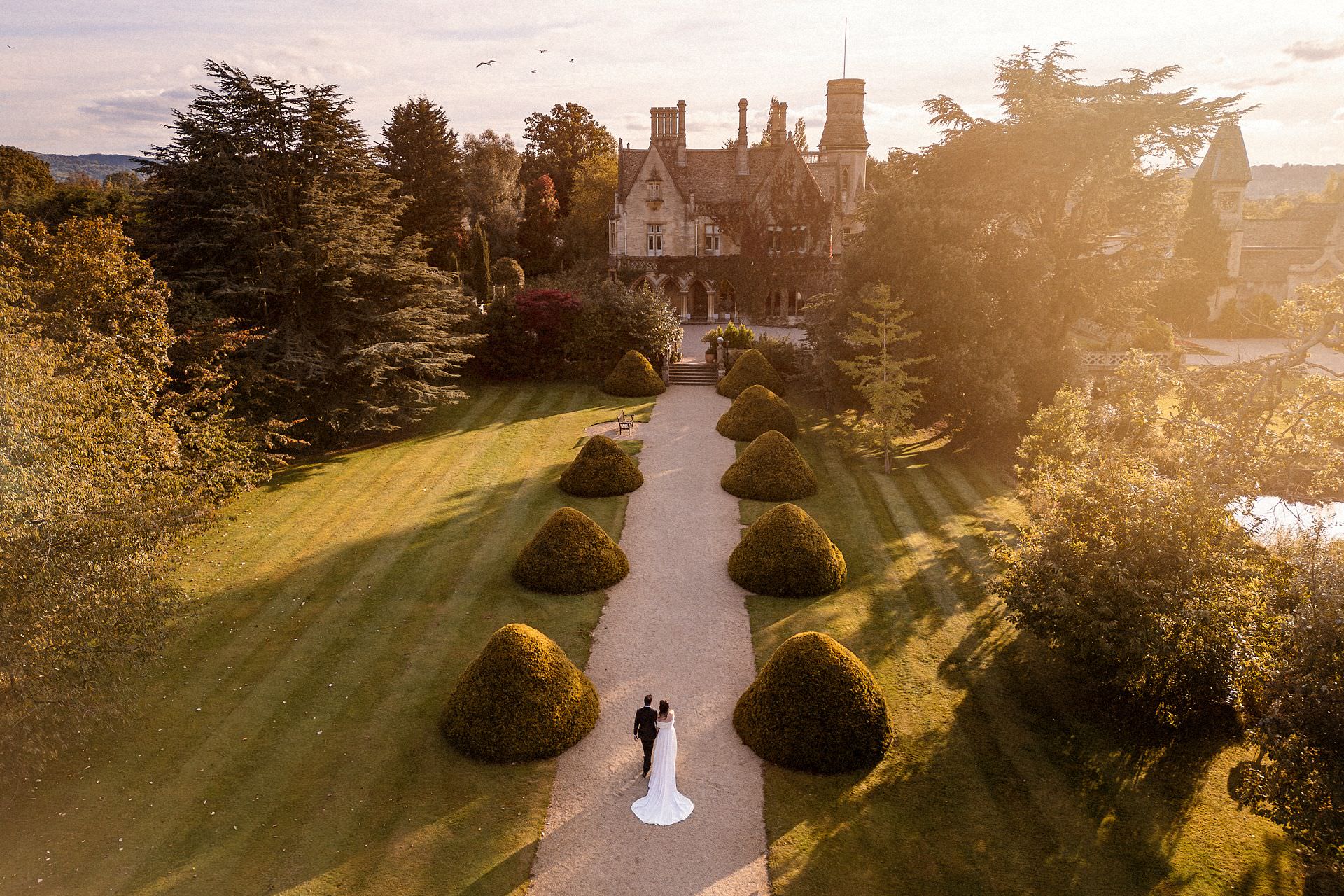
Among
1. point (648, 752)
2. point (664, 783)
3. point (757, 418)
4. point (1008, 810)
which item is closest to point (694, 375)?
point (757, 418)

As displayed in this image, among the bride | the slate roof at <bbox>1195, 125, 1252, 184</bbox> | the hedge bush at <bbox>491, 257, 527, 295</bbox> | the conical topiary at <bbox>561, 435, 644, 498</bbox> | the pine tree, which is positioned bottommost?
the bride

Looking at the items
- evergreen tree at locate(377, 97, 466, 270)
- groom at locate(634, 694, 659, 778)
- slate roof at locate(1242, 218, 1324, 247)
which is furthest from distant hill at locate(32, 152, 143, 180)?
slate roof at locate(1242, 218, 1324, 247)

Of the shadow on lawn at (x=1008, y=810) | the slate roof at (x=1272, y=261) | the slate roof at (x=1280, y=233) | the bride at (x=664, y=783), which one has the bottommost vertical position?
the shadow on lawn at (x=1008, y=810)

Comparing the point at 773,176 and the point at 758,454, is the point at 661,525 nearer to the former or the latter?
the point at 758,454

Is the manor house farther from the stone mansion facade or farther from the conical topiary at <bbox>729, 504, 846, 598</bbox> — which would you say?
the conical topiary at <bbox>729, 504, 846, 598</bbox>

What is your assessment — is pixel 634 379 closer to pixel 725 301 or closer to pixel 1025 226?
pixel 1025 226

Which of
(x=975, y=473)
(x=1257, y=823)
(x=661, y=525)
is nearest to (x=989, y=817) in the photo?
(x=1257, y=823)

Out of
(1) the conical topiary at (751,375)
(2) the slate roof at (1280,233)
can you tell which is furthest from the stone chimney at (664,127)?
(2) the slate roof at (1280,233)

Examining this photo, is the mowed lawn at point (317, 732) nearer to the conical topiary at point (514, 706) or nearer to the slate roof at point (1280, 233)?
the conical topiary at point (514, 706)
